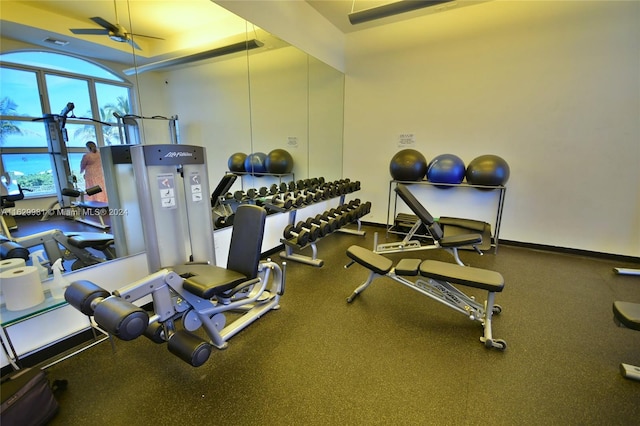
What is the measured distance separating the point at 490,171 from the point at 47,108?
387 centimetres

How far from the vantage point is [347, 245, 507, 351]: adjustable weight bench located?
1845mm

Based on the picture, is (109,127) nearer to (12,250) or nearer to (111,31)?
(111,31)

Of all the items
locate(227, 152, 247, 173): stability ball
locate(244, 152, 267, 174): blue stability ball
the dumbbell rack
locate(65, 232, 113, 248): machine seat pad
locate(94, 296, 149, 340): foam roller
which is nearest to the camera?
locate(94, 296, 149, 340): foam roller

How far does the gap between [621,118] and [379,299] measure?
326 centimetres

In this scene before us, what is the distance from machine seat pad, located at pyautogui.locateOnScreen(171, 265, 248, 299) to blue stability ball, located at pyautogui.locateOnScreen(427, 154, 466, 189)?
9.26 feet

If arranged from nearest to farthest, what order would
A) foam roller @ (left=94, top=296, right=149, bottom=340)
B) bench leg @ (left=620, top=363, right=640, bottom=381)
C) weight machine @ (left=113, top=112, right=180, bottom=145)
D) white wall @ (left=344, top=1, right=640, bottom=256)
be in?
foam roller @ (left=94, top=296, right=149, bottom=340)
bench leg @ (left=620, top=363, right=640, bottom=381)
weight machine @ (left=113, top=112, right=180, bottom=145)
white wall @ (left=344, top=1, right=640, bottom=256)

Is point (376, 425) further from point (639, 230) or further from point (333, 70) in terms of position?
point (333, 70)

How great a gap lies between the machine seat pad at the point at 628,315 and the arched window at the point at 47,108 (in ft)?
10.3

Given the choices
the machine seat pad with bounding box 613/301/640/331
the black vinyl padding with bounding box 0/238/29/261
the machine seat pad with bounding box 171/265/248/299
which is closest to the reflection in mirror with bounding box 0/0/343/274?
the black vinyl padding with bounding box 0/238/29/261

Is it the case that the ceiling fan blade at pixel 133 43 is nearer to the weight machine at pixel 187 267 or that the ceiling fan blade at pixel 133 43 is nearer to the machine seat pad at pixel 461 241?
the weight machine at pixel 187 267

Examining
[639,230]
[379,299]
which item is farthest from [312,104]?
[639,230]

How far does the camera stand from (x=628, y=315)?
1468mm

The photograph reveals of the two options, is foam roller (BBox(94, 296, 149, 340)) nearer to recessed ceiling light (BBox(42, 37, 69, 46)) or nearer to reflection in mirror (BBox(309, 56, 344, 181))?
recessed ceiling light (BBox(42, 37, 69, 46))

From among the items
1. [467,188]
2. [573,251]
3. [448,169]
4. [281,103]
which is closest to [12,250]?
[281,103]
